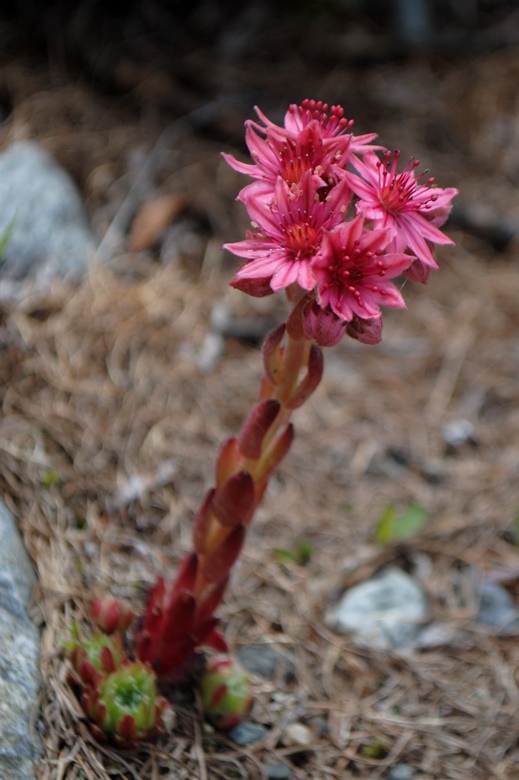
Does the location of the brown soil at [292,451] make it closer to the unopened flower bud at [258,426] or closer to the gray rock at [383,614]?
the gray rock at [383,614]

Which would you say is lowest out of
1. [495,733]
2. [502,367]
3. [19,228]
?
[502,367]

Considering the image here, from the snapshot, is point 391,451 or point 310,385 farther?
point 391,451

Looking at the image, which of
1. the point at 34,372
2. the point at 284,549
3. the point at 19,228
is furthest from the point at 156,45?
the point at 284,549

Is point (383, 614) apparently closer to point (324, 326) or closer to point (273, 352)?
point (273, 352)

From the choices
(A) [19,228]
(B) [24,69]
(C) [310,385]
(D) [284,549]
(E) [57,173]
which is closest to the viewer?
(C) [310,385]

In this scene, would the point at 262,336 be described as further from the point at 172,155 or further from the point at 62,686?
the point at 62,686

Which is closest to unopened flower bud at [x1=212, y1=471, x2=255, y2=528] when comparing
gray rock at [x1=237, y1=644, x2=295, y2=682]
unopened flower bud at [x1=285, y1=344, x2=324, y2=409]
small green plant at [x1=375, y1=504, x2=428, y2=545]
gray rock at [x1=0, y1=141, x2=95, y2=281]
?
unopened flower bud at [x1=285, y1=344, x2=324, y2=409]
